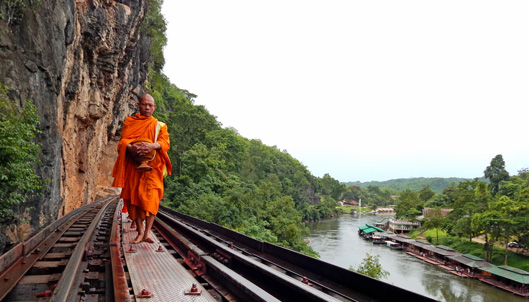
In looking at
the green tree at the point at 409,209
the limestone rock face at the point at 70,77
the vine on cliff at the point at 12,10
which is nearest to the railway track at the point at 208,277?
the limestone rock face at the point at 70,77

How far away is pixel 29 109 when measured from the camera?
4906mm

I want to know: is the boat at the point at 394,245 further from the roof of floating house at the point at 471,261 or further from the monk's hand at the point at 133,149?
the monk's hand at the point at 133,149

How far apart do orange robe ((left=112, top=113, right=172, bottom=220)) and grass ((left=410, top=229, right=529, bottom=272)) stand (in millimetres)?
29499

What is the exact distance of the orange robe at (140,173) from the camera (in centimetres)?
375

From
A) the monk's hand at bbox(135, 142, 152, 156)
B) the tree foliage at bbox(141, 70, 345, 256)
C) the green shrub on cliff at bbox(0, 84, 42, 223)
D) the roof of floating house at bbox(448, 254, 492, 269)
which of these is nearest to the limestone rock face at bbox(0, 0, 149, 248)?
the green shrub on cliff at bbox(0, 84, 42, 223)

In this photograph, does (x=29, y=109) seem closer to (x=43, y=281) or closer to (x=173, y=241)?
(x=173, y=241)

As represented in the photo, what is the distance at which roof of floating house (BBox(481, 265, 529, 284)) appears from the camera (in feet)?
61.8

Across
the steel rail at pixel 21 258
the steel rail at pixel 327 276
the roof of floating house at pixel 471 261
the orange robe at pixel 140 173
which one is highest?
the orange robe at pixel 140 173

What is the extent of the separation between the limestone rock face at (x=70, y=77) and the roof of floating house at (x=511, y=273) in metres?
25.4

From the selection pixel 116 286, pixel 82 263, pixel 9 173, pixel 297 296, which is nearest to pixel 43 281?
pixel 82 263

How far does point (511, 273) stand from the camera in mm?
19844

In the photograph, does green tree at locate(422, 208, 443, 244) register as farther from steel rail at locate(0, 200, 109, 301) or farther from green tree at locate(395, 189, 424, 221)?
steel rail at locate(0, 200, 109, 301)

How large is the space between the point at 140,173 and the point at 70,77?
25.4ft

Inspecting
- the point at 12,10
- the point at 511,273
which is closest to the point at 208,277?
Result: the point at 12,10
